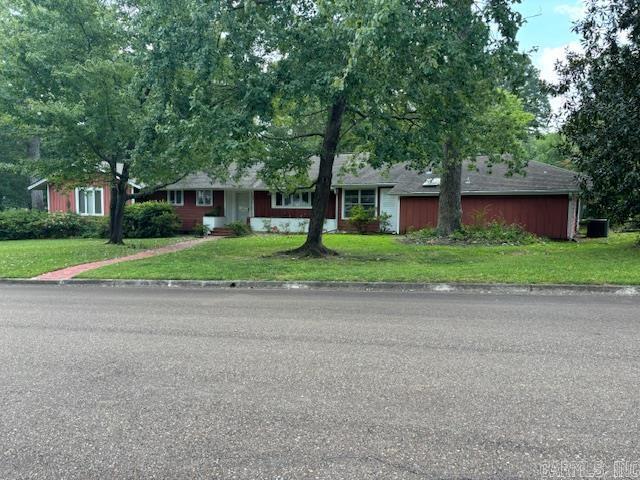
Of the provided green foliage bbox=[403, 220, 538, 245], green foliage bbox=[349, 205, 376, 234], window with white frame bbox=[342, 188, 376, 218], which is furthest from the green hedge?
green foliage bbox=[403, 220, 538, 245]

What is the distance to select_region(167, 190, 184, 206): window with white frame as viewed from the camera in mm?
29922

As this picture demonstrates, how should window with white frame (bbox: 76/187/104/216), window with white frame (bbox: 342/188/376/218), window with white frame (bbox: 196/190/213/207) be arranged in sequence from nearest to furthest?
window with white frame (bbox: 342/188/376/218), window with white frame (bbox: 196/190/213/207), window with white frame (bbox: 76/187/104/216)

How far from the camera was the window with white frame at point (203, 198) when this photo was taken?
1153 inches

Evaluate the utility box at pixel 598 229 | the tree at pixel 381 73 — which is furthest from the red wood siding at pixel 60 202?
the utility box at pixel 598 229

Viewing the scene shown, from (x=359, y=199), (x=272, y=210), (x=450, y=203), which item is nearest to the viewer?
(x=450, y=203)

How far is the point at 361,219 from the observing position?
25.2m

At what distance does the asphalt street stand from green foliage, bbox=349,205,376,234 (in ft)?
56.9

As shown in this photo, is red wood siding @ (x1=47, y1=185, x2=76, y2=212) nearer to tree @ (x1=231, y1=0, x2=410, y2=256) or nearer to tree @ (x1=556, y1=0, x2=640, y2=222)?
tree @ (x1=231, y1=0, x2=410, y2=256)

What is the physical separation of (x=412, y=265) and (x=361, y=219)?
12331 millimetres

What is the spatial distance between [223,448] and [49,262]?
13.7 metres

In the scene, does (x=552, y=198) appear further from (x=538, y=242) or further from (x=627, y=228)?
(x=627, y=228)

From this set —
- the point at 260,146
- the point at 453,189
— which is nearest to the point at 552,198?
the point at 453,189

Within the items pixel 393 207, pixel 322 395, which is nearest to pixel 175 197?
pixel 393 207

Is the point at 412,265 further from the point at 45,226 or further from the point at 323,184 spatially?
the point at 45,226
